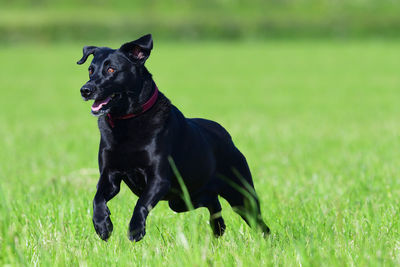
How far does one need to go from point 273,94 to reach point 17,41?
60.4 metres

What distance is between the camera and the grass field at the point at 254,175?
12.6 ft

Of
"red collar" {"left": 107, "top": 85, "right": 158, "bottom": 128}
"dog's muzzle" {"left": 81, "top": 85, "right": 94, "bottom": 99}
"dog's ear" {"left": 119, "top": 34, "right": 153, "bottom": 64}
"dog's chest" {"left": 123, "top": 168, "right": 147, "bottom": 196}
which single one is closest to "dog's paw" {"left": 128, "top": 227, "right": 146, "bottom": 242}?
"dog's chest" {"left": 123, "top": 168, "right": 147, "bottom": 196}

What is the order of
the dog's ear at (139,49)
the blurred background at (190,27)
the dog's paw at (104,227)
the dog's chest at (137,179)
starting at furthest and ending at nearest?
the blurred background at (190,27) → the dog's ear at (139,49) → the dog's chest at (137,179) → the dog's paw at (104,227)

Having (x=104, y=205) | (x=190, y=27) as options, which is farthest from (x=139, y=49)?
(x=190, y=27)

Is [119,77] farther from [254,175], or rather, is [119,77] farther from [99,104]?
[254,175]

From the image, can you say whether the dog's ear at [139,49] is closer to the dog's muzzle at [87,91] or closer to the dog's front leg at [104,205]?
the dog's muzzle at [87,91]

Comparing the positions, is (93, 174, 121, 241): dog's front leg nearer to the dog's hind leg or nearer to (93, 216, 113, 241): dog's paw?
(93, 216, 113, 241): dog's paw

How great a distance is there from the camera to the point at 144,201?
400cm

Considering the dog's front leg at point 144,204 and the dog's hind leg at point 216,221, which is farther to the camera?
the dog's hind leg at point 216,221

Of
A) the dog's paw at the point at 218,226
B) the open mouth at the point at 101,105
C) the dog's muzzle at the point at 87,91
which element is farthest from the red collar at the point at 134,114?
the dog's paw at the point at 218,226

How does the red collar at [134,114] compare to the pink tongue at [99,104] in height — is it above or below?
below

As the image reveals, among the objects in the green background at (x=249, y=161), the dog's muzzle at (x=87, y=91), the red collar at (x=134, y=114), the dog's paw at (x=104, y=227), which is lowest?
the green background at (x=249, y=161)

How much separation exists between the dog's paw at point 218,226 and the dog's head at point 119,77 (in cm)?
132

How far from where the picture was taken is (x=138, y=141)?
422 centimetres
